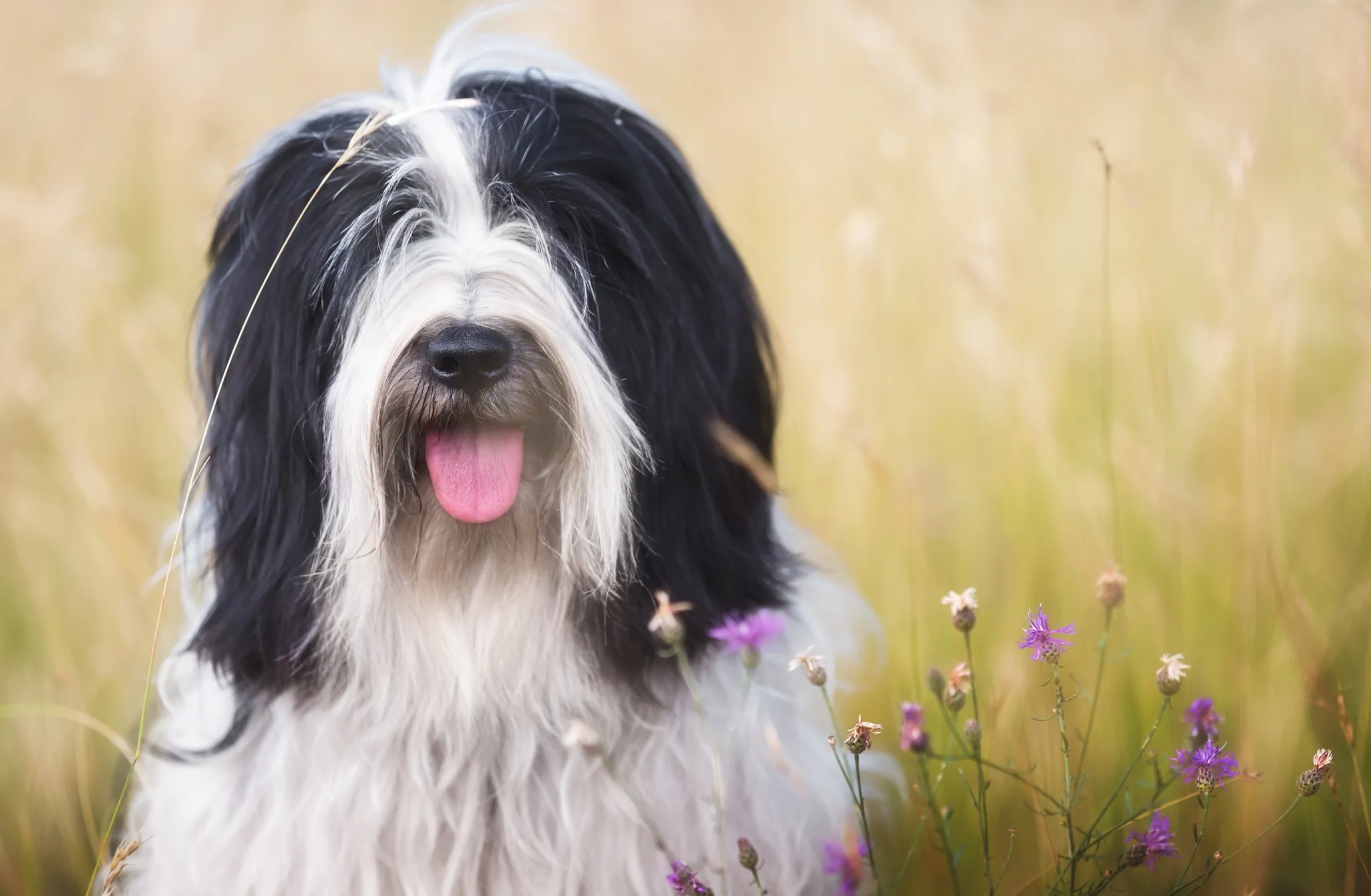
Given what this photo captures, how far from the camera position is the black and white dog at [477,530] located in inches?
77.1

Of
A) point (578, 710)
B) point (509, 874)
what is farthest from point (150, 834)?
point (578, 710)

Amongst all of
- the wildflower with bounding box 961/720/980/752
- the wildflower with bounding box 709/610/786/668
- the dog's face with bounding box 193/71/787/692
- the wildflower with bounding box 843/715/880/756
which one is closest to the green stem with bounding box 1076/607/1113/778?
the wildflower with bounding box 961/720/980/752

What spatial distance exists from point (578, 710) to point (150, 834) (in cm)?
78

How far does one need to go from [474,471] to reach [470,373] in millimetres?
166

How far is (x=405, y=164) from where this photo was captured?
2012 millimetres

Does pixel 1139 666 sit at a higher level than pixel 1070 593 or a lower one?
lower

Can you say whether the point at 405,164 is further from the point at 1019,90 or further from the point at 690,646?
the point at 1019,90

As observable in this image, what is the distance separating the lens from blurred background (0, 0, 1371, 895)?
8.71 ft

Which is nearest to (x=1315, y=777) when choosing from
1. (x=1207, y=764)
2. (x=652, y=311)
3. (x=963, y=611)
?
(x=1207, y=764)

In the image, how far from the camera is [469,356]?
183 cm

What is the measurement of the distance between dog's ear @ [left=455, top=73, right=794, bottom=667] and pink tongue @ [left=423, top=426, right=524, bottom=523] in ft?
0.74

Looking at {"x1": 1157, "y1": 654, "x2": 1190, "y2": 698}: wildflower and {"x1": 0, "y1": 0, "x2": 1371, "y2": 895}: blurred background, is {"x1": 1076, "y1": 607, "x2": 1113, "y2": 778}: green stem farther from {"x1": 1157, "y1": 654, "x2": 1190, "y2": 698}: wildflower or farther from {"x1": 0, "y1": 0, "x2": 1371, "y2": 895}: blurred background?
{"x1": 0, "y1": 0, "x2": 1371, "y2": 895}: blurred background

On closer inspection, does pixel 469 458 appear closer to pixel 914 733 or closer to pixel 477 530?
pixel 477 530

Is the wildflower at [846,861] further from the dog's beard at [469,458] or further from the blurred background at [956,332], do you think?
the dog's beard at [469,458]
